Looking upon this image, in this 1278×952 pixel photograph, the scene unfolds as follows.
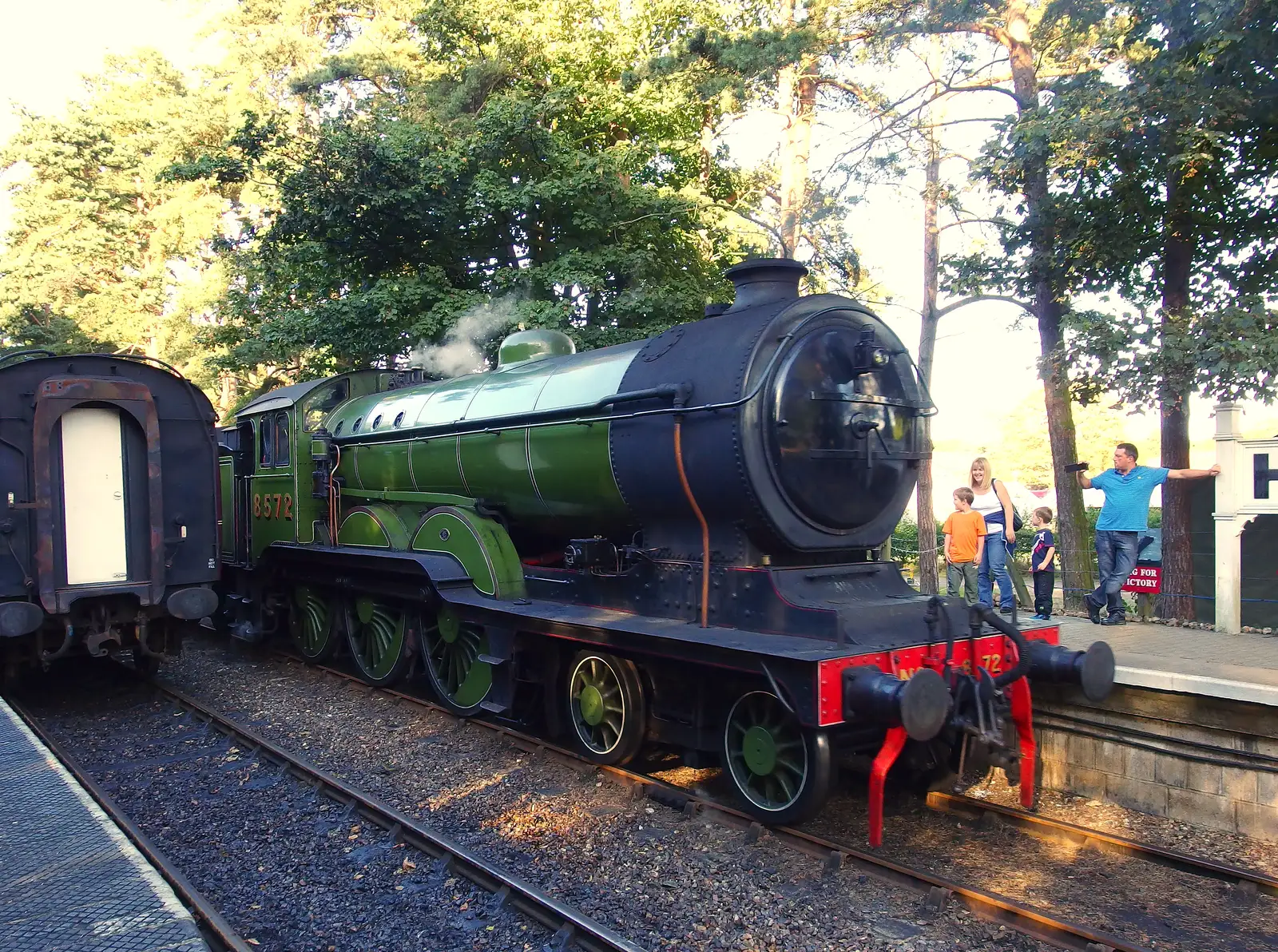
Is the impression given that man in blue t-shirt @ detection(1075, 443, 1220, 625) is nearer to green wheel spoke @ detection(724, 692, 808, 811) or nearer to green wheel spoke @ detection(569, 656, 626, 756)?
green wheel spoke @ detection(724, 692, 808, 811)

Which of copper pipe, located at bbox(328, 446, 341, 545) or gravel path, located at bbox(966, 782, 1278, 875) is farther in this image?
copper pipe, located at bbox(328, 446, 341, 545)

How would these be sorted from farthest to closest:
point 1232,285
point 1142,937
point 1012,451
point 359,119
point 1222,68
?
point 1012,451 < point 359,119 < point 1232,285 < point 1222,68 < point 1142,937

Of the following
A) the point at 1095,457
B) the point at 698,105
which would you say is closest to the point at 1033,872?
the point at 698,105

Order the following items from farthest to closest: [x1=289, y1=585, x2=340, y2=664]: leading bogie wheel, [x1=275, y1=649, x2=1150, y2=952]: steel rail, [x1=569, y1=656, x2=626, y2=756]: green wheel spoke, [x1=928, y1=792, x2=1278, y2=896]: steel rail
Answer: [x1=289, y1=585, x2=340, y2=664]: leading bogie wheel, [x1=569, y1=656, x2=626, y2=756]: green wheel spoke, [x1=928, y1=792, x2=1278, y2=896]: steel rail, [x1=275, y1=649, x2=1150, y2=952]: steel rail

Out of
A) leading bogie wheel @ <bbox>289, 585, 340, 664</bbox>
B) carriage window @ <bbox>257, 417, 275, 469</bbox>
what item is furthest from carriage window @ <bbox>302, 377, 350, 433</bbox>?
leading bogie wheel @ <bbox>289, 585, 340, 664</bbox>

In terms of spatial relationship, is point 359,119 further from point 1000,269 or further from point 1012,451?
point 1012,451

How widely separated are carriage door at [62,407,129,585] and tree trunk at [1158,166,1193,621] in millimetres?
9668

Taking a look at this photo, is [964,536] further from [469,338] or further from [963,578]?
[469,338]

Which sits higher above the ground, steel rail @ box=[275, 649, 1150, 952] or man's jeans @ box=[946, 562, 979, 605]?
man's jeans @ box=[946, 562, 979, 605]

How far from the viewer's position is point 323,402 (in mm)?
10422

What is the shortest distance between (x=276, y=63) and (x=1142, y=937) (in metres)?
25.4

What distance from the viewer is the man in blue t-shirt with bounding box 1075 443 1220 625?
759 cm

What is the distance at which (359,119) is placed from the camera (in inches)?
579

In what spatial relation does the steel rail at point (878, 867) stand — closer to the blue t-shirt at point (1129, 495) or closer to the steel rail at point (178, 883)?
the steel rail at point (178, 883)
